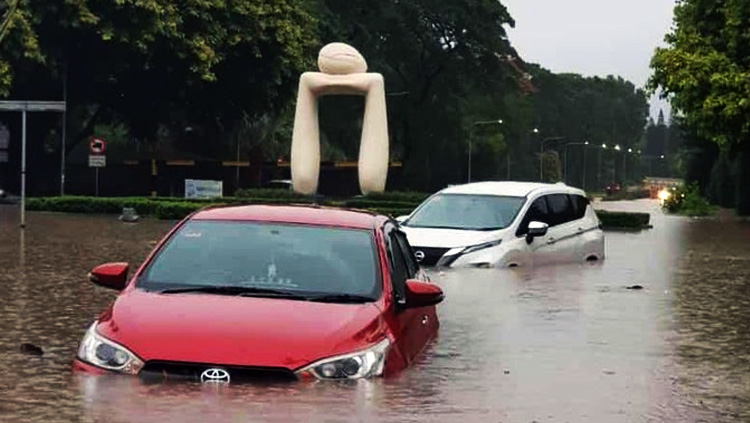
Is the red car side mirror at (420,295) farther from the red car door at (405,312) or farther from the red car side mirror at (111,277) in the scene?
the red car side mirror at (111,277)

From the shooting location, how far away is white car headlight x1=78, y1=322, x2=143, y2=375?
312 inches

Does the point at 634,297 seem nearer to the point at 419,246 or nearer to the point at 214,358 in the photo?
the point at 419,246

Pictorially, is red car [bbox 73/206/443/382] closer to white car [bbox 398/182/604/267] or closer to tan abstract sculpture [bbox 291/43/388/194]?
white car [bbox 398/182/604/267]

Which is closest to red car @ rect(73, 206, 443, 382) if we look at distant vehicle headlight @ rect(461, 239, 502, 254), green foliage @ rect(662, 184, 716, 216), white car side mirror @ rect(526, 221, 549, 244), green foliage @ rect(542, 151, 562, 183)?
distant vehicle headlight @ rect(461, 239, 502, 254)

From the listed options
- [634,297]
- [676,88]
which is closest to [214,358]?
[634,297]

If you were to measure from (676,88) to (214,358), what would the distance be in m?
36.6

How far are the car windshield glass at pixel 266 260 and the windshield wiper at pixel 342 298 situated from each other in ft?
0.16

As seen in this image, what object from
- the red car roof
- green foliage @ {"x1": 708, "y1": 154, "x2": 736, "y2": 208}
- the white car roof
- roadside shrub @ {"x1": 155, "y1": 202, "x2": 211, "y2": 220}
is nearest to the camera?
the red car roof

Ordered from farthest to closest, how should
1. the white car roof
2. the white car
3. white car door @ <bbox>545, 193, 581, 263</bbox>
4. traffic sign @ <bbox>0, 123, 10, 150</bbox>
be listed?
traffic sign @ <bbox>0, 123, 10, 150</bbox> → the white car roof → white car door @ <bbox>545, 193, 581, 263</bbox> → the white car

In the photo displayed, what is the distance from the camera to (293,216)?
986 cm

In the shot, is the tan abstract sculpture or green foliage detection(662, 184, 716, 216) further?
green foliage detection(662, 184, 716, 216)

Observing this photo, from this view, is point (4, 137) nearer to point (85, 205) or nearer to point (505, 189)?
point (85, 205)

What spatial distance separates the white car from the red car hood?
36.3 feet

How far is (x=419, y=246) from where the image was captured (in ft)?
64.2
